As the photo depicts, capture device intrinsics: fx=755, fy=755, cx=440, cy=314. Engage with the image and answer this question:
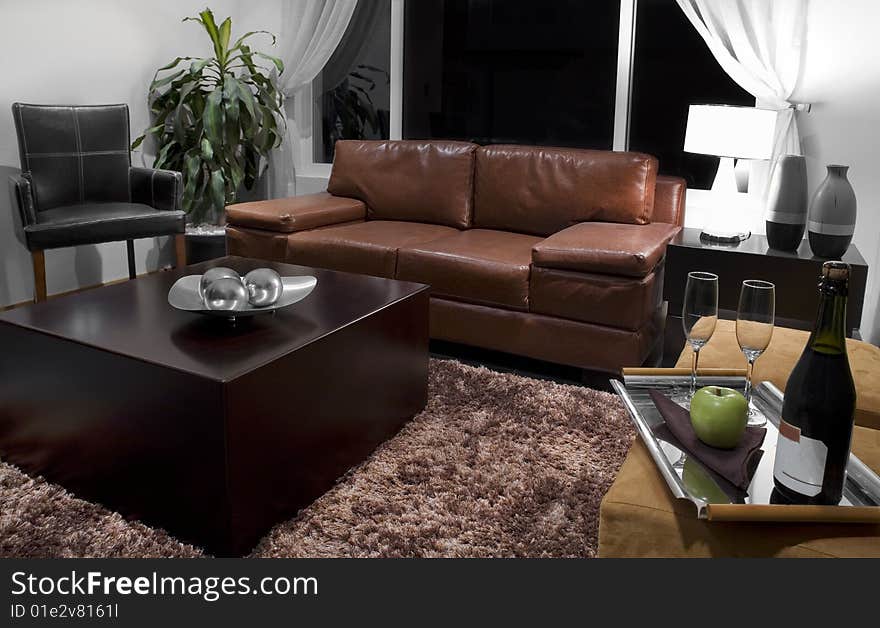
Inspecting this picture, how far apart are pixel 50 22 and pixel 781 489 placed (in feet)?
13.4

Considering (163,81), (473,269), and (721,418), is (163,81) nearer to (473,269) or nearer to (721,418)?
(473,269)

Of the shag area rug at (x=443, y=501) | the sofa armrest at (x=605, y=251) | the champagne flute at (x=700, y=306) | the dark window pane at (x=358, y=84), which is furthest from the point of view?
the dark window pane at (x=358, y=84)

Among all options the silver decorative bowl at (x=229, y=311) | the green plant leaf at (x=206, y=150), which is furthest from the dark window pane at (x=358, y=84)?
the silver decorative bowl at (x=229, y=311)

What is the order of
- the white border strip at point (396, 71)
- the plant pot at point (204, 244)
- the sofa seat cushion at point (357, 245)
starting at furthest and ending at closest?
1. the white border strip at point (396, 71)
2. the plant pot at point (204, 244)
3. the sofa seat cushion at point (357, 245)

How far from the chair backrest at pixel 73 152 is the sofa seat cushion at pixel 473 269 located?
6.10 ft

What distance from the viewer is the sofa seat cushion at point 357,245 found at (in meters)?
3.28

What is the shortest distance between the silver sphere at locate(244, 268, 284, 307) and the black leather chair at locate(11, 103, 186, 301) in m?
1.84

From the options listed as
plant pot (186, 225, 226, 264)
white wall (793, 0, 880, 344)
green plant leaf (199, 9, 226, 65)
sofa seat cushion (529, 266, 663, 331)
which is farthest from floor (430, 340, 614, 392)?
green plant leaf (199, 9, 226, 65)

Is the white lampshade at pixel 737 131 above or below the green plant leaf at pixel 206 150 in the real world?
above

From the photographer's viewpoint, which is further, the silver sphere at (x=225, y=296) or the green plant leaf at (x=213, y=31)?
the green plant leaf at (x=213, y=31)

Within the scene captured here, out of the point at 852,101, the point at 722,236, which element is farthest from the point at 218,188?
the point at 852,101

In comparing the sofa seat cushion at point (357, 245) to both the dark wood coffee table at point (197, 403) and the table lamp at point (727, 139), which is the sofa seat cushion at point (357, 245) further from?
the table lamp at point (727, 139)

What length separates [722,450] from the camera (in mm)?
1401

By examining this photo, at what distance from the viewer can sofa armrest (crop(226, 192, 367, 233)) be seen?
3.54m
